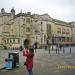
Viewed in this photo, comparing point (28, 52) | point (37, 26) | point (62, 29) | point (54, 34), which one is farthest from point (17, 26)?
point (28, 52)

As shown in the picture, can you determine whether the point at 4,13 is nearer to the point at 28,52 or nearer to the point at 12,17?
the point at 12,17

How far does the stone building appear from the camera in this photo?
8453 cm

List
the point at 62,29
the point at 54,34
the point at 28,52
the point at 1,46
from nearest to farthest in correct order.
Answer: the point at 28,52
the point at 1,46
the point at 54,34
the point at 62,29

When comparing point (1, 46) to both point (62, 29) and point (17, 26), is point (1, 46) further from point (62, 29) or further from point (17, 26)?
point (62, 29)

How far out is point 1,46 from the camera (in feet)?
271

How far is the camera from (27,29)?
8906cm

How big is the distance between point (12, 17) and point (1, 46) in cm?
1538

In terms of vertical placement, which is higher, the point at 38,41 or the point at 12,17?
the point at 12,17

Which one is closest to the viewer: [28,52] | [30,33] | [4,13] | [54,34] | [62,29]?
[28,52]

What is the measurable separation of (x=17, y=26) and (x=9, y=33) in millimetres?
4418

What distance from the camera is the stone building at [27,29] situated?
84531 millimetres

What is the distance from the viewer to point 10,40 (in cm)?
8350

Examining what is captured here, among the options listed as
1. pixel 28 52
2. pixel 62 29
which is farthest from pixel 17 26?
pixel 28 52

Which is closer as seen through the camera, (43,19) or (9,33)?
(9,33)
